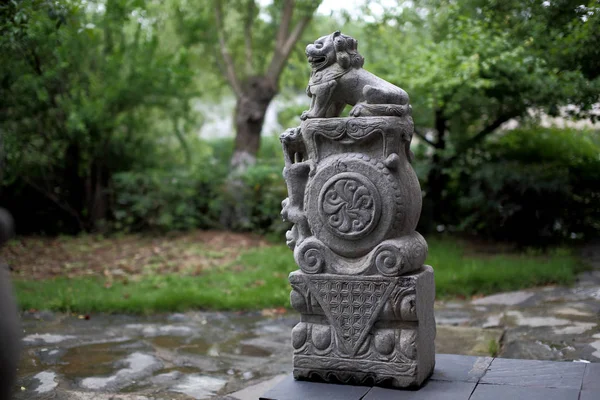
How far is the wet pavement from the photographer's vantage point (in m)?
4.89

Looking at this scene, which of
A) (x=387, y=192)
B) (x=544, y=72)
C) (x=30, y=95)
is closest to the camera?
(x=387, y=192)

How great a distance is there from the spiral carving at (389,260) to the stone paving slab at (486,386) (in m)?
0.72

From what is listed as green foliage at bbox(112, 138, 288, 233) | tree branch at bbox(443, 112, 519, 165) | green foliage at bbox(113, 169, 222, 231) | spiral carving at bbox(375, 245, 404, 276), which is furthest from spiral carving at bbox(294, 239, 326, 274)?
green foliage at bbox(113, 169, 222, 231)

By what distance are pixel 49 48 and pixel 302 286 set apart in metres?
7.49

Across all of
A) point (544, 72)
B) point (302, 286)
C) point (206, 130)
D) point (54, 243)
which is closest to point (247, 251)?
point (54, 243)

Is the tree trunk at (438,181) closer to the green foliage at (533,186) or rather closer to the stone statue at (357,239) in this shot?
the green foliage at (533,186)

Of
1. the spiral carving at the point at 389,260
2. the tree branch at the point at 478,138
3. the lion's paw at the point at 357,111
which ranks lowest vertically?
the spiral carving at the point at 389,260

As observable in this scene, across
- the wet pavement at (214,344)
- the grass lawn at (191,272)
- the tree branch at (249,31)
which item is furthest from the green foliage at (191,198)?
the wet pavement at (214,344)

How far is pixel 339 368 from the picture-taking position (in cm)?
424

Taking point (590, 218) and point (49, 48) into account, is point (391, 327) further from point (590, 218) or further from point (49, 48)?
point (49, 48)

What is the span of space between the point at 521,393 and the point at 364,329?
98 centimetres

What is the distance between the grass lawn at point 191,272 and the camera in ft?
24.3

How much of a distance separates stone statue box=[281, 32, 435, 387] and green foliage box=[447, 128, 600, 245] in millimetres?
5705

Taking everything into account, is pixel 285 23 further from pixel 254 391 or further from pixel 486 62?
pixel 254 391
